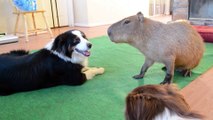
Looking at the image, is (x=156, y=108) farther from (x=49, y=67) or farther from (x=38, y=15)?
(x=38, y=15)

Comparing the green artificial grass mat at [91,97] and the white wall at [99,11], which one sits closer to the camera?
the green artificial grass mat at [91,97]

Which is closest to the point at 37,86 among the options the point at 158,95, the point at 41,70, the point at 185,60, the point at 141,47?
the point at 41,70

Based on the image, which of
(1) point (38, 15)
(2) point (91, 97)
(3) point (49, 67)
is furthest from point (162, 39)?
(1) point (38, 15)

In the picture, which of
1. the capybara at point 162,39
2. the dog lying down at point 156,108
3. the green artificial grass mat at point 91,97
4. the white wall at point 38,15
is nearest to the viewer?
the dog lying down at point 156,108

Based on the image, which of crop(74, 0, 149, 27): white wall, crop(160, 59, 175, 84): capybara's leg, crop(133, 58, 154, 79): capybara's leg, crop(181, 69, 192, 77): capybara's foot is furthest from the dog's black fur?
crop(74, 0, 149, 27): white wall

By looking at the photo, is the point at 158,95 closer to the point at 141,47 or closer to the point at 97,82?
the point at 141,47

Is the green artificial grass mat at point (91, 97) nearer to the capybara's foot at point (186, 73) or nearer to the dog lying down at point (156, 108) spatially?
the capybara's foot at point (186, 73)

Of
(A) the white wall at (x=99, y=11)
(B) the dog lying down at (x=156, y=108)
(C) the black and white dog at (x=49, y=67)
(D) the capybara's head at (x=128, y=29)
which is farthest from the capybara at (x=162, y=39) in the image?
(A) the white wall at (x=99, y=11)

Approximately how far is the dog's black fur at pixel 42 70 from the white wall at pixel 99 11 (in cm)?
378

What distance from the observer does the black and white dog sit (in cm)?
201

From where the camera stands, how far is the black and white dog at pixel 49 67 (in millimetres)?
2014

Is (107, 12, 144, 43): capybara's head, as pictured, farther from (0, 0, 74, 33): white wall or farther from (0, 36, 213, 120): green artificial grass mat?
(0, 0, 74, 33): white wall

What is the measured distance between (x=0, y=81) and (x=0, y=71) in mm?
88

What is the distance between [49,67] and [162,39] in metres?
1.02
